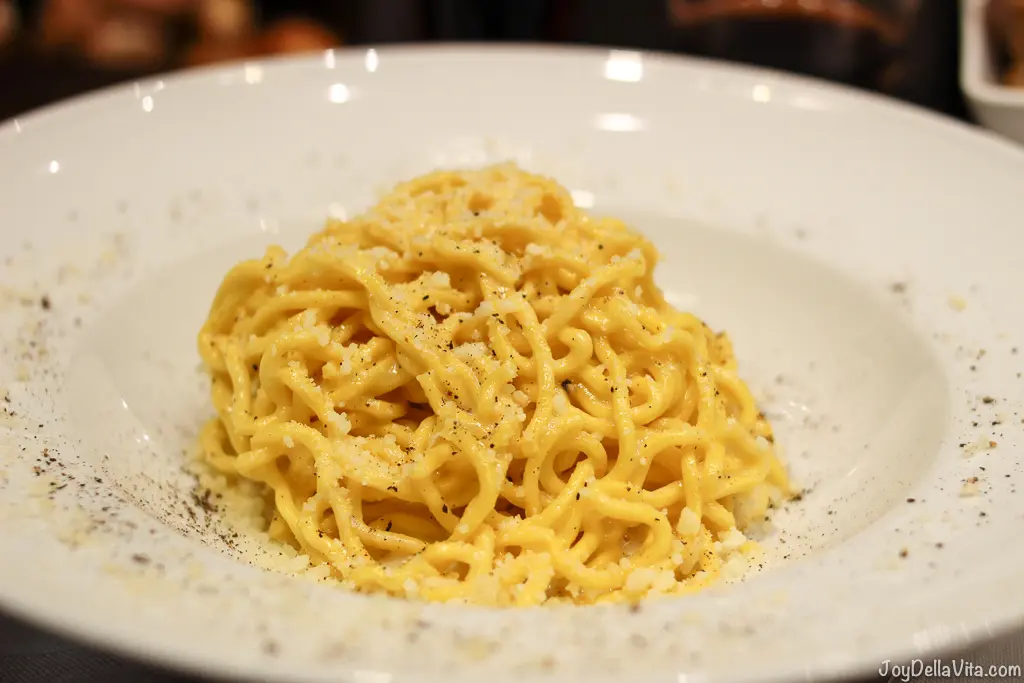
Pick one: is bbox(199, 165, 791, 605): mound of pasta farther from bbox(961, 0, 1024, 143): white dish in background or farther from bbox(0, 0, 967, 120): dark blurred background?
bbox(0, 0, 967, 120): dark blurred background

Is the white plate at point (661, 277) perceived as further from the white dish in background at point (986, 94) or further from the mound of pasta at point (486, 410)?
the white dish in background at point (986, 94)

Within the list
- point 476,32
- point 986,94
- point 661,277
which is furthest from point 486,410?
point 476,32

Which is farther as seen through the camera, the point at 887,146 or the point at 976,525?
the point at 887,146

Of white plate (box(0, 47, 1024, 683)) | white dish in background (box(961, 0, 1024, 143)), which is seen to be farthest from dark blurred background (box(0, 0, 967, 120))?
white plate (box(0, 47, 1024, 683))

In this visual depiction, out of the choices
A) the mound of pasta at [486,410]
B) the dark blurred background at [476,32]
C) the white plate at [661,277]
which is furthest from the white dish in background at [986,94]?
the mound of pasta at [486,410]

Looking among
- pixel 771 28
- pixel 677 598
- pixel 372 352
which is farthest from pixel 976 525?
pixel 771 28

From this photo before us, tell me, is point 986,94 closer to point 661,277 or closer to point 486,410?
point 661,277

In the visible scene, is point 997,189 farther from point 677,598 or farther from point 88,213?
point 88,213
